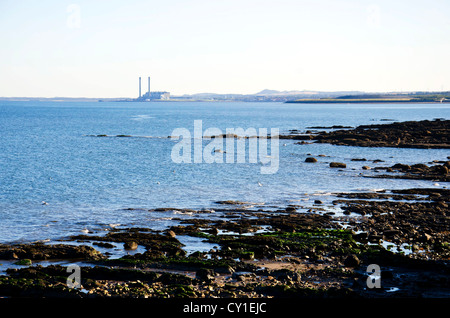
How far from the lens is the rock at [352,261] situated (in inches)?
885

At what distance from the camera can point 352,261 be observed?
22562 millimetres

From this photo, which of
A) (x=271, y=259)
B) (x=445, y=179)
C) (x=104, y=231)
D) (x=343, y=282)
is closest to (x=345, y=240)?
(x=271, y=259)

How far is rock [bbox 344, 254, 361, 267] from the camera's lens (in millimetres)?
22484

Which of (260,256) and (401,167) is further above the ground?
(401,167)

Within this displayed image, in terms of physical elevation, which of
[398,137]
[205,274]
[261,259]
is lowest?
[261,259]

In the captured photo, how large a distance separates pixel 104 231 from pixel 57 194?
49.1 feet

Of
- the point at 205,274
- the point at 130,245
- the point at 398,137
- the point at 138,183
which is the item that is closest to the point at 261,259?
the point at 205,274

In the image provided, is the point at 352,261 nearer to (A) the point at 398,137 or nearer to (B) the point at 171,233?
(B) the point at 171,233

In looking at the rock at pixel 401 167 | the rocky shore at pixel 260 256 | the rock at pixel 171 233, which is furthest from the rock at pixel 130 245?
the rock at pixel 401 167

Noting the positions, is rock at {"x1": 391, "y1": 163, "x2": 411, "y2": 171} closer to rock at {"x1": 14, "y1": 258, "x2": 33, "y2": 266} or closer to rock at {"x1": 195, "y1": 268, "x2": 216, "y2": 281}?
rock at {"x1": 195, "y1": 268, "x2": 216, "y2": 281}

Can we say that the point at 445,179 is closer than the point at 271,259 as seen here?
No

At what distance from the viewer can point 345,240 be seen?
26.5m
